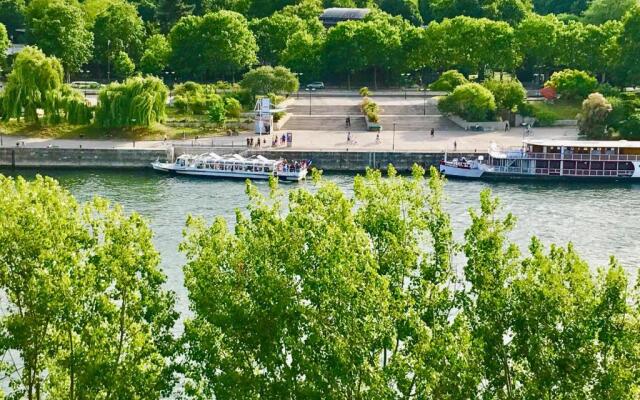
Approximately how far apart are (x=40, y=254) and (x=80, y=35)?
188 ft

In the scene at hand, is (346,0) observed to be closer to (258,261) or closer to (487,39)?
(487,39)

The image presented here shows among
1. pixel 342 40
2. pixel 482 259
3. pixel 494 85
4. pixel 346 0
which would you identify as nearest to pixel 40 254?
pixel 482 259

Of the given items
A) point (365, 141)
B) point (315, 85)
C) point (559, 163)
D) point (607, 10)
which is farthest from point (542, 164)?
point (607, 10)

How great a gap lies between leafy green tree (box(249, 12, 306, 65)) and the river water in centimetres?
2792

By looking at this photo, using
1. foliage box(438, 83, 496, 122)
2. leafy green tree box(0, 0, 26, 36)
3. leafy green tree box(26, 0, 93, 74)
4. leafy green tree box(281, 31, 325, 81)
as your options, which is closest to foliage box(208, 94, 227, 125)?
foliage box(438, 83, 496, 122)

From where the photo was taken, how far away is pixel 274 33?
3206 inches

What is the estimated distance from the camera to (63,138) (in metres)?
59.0

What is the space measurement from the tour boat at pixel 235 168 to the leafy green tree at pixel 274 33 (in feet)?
89.7

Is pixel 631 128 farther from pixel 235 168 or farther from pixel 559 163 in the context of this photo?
pixel 235 168

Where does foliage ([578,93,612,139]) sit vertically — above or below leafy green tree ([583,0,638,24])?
below

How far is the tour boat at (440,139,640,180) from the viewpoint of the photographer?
5362 cm

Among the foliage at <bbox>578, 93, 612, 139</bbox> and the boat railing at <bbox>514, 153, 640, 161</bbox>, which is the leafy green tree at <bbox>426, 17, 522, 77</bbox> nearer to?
the foliage at <bbox>578, 93, 612, 139</bbox>

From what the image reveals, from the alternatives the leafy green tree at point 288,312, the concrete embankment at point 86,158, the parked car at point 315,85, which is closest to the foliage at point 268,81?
the parked car at point 315,85

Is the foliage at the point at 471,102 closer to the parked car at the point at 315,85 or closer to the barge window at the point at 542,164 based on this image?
the barge window at the point at 542,164
